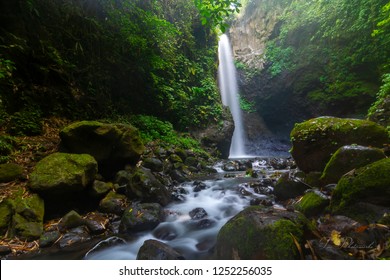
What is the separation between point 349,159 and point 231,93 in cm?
1530

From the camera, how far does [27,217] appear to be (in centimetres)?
315

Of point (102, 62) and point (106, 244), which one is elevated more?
point (102, 62)

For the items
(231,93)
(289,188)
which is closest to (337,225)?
(289,188)

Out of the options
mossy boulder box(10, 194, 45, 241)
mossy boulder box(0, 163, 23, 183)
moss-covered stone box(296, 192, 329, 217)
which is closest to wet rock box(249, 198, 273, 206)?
moss-covered stone box(296, 192, 329, 217)

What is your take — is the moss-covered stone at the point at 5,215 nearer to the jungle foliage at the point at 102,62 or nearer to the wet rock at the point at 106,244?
the wet rock at the point at 106,244

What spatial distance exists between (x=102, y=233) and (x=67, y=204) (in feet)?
2.82

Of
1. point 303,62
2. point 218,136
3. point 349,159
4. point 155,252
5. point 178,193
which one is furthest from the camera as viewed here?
point 303,62

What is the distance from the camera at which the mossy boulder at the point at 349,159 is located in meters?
3.27

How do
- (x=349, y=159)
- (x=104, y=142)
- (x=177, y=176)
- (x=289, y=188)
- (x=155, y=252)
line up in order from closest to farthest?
(x=155, y=252) < (x=349, y=159) < (x=289, y=188) < (x=104, y=142) < (x=177, y=176)

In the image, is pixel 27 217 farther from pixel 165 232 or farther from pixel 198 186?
pixel 198 186

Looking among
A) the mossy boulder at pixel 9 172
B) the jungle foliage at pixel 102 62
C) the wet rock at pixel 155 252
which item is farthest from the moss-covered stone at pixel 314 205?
the mossy boulder at pixel 9 172

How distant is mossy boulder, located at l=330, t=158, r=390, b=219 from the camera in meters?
2.51

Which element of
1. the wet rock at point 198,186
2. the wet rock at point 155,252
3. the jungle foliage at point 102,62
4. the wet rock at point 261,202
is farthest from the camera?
the wet rock at point 198,186

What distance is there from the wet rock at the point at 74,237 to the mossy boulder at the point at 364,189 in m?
3.41
